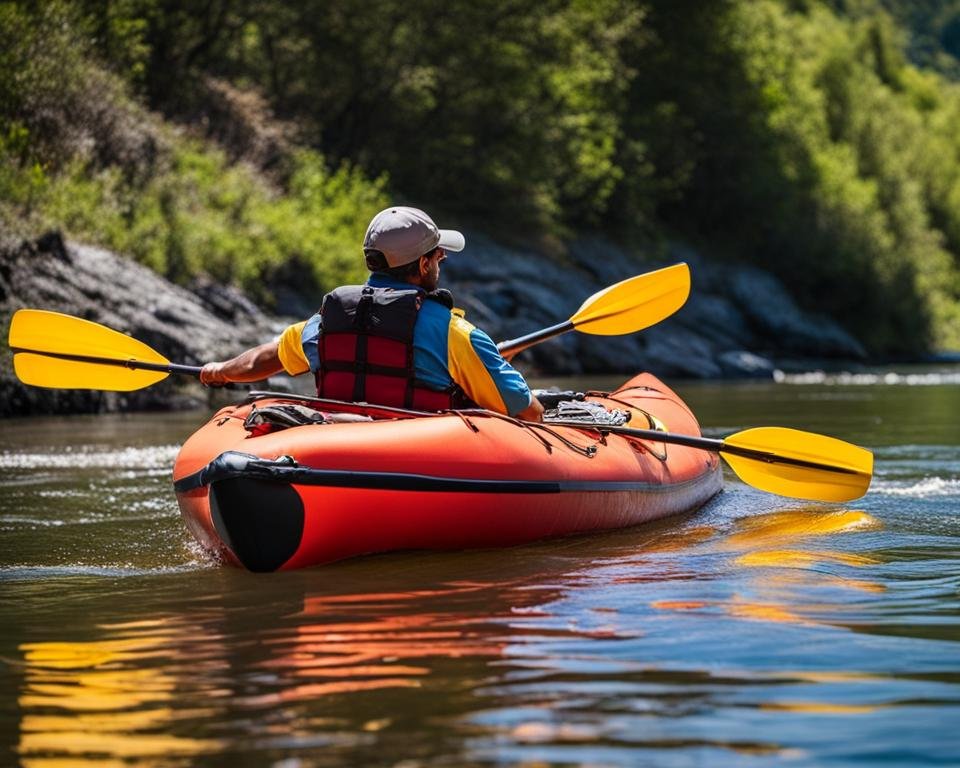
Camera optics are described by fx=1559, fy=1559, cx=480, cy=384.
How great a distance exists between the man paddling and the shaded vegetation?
27.6 feet

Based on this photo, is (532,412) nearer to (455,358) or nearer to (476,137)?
(455,358)

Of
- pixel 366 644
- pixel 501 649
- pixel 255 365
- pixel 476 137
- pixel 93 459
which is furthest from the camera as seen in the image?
pixel 476 137

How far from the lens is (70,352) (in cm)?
693

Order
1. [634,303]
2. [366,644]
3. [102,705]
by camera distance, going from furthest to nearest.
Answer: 1. [634,303]
2. [366,644]
3. [102,705]

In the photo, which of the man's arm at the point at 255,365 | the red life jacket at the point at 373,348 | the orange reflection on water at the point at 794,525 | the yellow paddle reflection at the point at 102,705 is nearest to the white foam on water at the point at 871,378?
the orange reflection on water at the point at 794,525

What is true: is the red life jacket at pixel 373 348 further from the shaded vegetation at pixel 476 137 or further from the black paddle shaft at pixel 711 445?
the shaded vegetation at pixel 476 137

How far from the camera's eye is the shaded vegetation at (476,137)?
16.0 metres

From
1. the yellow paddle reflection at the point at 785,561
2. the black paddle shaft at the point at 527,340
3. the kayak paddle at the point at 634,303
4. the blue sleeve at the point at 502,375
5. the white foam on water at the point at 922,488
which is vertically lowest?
the yellow paddle reflection at the point at 785,561

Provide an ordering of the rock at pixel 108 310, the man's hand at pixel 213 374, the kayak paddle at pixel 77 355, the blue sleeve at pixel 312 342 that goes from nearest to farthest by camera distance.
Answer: the blue sleeve at pixel 312 342, the man's hand at pixel 213 374, the kayak paddle at pixel 77 355, the rock at pixel 108 310

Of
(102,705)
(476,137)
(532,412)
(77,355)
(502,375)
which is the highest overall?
(476,137)

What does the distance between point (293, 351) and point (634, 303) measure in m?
2.39

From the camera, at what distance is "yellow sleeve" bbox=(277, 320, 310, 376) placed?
5910 mm

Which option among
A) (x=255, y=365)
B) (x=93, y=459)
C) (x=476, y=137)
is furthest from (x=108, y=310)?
(x=476, y=137)

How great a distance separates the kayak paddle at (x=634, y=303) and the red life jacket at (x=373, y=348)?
7.31 ft
